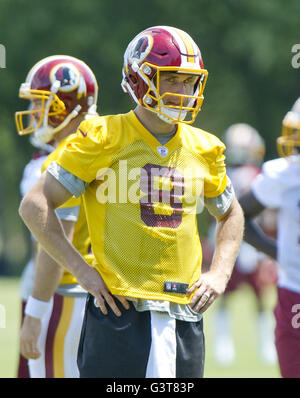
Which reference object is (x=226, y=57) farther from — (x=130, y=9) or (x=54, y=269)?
(x=54, y=269)

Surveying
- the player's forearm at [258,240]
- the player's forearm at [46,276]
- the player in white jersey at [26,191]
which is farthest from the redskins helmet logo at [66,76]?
the player's forearm at [258,240]

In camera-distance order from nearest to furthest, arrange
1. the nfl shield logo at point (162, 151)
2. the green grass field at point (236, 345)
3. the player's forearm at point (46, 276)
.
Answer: the nfl shield logo at point (162, 151), the player's forearm at point (46, 276), the green grass field at point (236, 345)

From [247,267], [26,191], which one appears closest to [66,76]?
[26,191]

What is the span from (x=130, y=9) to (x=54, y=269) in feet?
61.3

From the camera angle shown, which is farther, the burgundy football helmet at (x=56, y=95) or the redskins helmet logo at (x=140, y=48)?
the burgundy football helmet at (x=56, y=95)

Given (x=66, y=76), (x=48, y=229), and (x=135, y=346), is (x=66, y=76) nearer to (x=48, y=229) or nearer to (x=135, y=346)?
(x=48, y=229)

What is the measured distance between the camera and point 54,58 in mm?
4602

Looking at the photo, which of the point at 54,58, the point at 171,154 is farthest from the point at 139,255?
the point at 54,58

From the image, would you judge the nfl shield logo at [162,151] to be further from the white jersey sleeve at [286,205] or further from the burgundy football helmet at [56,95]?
the white jersey sleeve at [286,205]

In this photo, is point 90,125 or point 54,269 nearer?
point 90,125

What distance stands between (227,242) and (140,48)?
2.87ft

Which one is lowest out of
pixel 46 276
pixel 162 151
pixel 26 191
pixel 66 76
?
pixel 46 276

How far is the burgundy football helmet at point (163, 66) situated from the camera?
3.35 metres

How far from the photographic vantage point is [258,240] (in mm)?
4871
